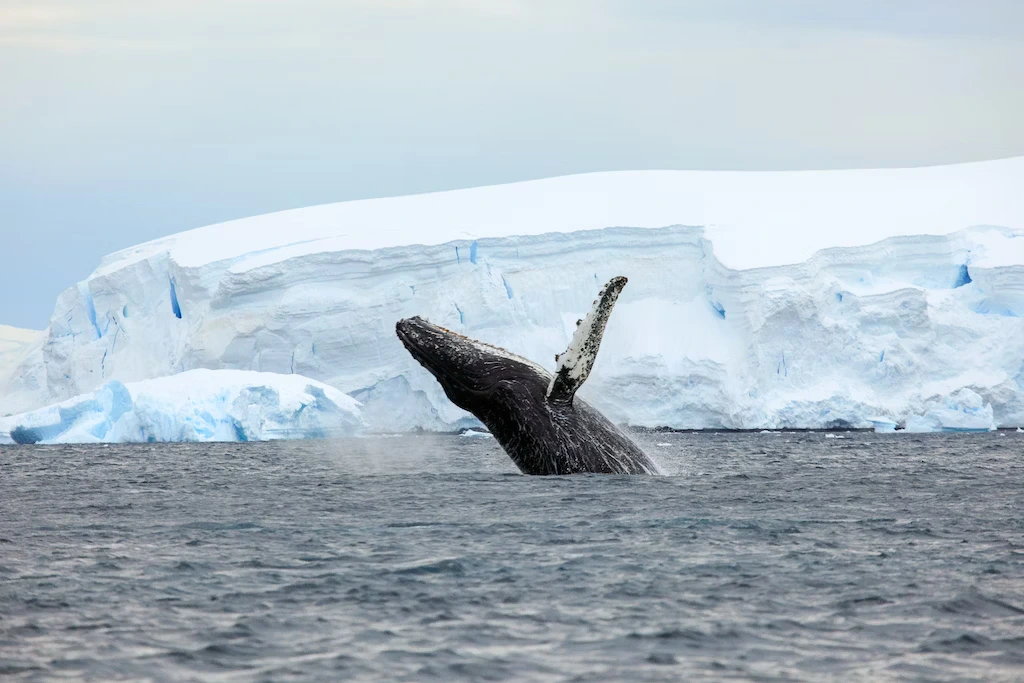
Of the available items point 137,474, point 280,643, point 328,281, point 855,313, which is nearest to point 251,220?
point 328,281

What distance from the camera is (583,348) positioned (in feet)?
30.8

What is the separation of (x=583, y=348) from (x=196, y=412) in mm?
19023

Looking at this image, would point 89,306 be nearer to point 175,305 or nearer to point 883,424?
point 175,305

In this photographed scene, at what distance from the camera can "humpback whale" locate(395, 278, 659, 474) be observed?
9.80 metres

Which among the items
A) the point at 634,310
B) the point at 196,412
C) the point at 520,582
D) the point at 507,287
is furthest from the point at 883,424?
the point at 520,582

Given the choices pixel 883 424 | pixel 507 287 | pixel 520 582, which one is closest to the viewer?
pixel 520 582

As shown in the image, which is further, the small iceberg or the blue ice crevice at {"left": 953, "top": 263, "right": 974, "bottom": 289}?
the blue ice crevice at {"left": 953, "top": 263, "right": 974, "bottom": 289}

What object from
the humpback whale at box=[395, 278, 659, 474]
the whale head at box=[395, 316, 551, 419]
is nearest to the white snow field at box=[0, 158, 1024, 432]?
the humpback whale at box=[395, 278, 659, 474]

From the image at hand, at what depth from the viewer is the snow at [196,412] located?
2669cm

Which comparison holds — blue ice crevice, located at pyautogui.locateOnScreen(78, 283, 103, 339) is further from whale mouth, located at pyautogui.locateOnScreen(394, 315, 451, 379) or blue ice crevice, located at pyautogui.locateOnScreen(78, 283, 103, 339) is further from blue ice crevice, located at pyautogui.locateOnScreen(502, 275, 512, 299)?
whale mouth, located at pyautogui.locateOnScreen(394, 315, 451, 379)

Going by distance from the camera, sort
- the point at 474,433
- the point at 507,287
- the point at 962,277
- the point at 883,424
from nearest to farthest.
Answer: the point at 883,424, the point at 507,287, the point at 962,277, the point at 474,433

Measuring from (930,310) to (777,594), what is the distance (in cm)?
2677

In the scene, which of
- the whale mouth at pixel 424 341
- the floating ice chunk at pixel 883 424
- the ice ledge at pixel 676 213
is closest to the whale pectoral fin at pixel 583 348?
the whale mouth at pixel 424 341

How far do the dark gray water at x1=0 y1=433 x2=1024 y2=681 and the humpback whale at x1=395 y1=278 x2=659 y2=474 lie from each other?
33 centimetres
